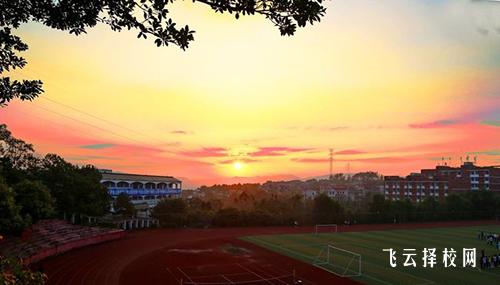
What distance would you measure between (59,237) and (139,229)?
8.46m

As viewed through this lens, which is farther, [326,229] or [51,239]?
[326,229]

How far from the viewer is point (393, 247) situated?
21797 mm

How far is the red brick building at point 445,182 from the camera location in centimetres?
6119

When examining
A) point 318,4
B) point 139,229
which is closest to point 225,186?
point 139,229

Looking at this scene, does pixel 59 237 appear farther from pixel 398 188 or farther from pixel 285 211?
pixel 398 188

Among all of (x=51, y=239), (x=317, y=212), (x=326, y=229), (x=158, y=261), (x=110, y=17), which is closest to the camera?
(x=110, y=17)

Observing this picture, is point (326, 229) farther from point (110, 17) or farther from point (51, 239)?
point (110, 17)

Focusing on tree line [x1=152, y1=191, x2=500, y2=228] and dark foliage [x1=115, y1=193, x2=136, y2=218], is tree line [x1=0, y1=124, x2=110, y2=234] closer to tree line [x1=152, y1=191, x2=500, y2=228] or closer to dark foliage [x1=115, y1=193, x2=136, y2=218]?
dark foliage [x1=115, y1=193, x2=136, y2=218]

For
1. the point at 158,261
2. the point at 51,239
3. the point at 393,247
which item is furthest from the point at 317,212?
the point at 51,239

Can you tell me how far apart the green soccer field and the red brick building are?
29923 mm

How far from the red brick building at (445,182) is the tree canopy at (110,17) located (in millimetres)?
60741

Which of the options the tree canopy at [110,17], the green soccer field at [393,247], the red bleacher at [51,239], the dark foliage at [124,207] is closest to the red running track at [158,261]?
the red bleacher at [51,239]

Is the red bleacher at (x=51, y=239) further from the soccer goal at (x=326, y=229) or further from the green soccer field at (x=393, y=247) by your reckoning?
the soccer goal at (x=326, y=229)

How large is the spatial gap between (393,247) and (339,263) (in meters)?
5.89
